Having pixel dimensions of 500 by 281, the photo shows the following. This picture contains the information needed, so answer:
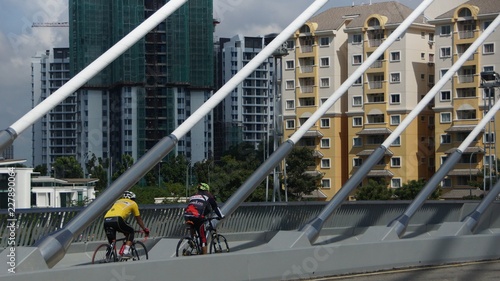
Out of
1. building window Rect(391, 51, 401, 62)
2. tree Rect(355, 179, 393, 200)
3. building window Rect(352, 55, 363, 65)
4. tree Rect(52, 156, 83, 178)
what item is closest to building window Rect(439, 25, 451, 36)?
building window Rect(391, 51, 401, 62)

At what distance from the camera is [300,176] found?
242 ft

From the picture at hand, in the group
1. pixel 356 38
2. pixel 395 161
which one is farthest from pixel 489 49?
pixel 356 38

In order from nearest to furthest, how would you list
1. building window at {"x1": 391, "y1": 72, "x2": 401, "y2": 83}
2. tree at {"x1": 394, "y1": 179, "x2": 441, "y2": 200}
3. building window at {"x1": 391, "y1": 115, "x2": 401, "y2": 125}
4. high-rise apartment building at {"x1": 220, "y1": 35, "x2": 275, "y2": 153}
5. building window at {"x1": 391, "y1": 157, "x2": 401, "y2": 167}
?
tree at {"x1": 394, "y1": 179, "x2": 441, "y2": 200}
building window at {"x1": 391, "y1": 157, "x2": 401, "y2": 167}
building window at {"x1": 391, "y1": 115, "x2": 401, "y2": 125}
building window at {"x1": 391, "y1": 72, "x2": 401, "y2": 83}
high-rise apartment building at {"x1": 220, "y1": 35, "x2": 275, "y2": 153}

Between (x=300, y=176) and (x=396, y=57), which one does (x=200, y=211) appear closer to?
(x=300, y=176)

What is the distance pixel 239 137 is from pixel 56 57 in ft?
70.5

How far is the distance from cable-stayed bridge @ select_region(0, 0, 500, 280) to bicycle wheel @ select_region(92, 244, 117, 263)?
73 centimetres

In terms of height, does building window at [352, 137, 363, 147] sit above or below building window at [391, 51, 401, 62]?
below

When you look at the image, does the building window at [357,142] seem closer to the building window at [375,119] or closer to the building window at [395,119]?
the building window at [375,119]

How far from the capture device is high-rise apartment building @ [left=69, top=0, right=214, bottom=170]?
77.5m

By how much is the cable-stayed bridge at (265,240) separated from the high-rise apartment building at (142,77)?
55.1 metres

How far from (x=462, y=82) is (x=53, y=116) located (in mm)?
32513

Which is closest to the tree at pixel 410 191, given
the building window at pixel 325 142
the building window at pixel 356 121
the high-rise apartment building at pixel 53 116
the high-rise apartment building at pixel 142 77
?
the building window at pixel 356 121

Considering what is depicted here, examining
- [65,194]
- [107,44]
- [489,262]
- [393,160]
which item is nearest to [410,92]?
[393,160]

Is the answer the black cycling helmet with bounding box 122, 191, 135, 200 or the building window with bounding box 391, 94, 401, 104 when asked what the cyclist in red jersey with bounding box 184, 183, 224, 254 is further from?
the building window with bounding box 391, 94, 401, 104
